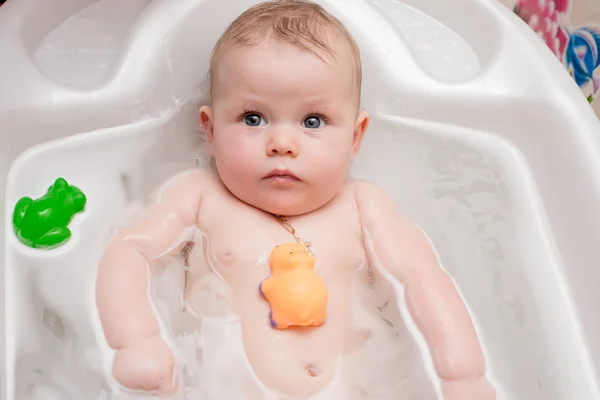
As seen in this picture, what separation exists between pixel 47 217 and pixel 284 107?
1.29 ft

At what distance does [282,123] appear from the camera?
1.04 meters

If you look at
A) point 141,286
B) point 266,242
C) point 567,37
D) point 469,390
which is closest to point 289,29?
point 266,242

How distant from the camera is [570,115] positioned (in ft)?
3.80

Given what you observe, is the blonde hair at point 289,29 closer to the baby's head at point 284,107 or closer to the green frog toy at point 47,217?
the baby's head at point 284,107

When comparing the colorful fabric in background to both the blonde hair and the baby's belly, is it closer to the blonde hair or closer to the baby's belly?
the blonde hair

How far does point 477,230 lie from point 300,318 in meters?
0.38

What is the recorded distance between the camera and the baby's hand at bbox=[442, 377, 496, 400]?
3.07 feet

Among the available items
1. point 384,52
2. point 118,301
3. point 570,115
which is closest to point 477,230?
point 570,115

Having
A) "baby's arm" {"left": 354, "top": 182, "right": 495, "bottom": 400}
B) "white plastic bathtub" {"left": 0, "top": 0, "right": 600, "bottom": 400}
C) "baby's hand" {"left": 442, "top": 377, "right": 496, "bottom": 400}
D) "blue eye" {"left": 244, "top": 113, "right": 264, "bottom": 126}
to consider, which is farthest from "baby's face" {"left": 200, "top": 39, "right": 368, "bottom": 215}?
"baby's hand" {"left": 442, "top": 377, "right": 496, "bottom": 400}

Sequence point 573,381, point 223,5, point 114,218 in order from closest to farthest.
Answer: point 573,381, point 114,218, point 223,5

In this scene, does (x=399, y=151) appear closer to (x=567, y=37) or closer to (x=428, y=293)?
(x=428, y=293)

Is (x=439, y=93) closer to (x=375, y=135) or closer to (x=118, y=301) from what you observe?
(x=375, y=135)

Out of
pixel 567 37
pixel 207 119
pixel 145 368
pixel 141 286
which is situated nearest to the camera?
pixel 145 368

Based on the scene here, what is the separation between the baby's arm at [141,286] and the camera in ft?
3.03
